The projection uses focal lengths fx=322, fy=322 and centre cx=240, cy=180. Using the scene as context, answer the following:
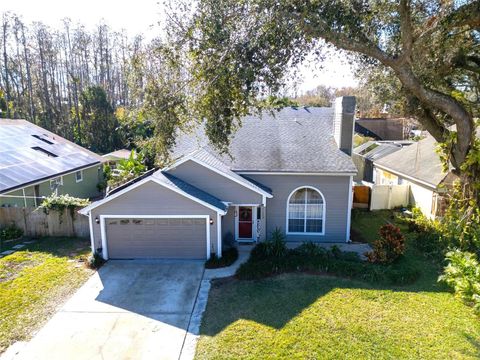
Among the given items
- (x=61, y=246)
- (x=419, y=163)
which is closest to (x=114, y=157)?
(x=61, y=246)

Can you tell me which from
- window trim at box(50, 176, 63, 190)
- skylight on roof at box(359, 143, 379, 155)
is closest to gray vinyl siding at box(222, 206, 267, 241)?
window trim at box(50, 176, 63, 190)

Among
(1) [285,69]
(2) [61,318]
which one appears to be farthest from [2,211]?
(1) [285,69]

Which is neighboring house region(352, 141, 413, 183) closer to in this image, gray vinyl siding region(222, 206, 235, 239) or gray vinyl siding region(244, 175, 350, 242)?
gray vinyl siding region(244, 175, 350, 242)

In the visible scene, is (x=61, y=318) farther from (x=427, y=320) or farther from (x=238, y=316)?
(x=427, y=320)

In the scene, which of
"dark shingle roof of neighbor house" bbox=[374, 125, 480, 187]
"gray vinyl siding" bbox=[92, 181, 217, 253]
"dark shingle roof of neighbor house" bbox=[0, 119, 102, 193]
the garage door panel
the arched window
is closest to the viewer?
"gray vinyl siding" bbox=[92, 181, 217, 253]

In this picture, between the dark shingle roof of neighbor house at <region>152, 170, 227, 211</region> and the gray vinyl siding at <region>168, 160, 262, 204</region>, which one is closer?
the dark shingle roof of neighbor house at <region>152, 170, 227, 211</region>
